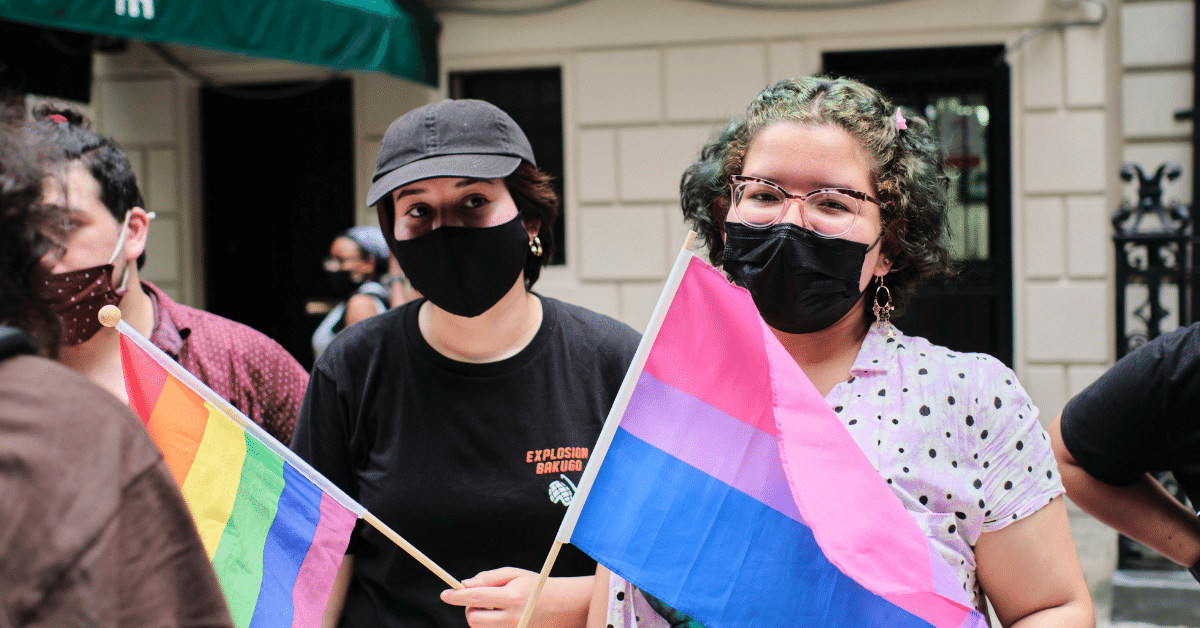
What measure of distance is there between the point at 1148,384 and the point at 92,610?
1.98m

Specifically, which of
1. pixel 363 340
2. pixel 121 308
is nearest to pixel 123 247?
pixel 121 308

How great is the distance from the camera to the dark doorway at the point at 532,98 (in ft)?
24.0

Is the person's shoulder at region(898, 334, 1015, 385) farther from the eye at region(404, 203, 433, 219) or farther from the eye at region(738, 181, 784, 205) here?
the eye at region(404, 203, 433, 219)

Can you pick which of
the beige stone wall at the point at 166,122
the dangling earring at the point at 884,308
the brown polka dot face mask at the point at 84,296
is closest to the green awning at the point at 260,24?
the beige stone wall at the point at 166,122

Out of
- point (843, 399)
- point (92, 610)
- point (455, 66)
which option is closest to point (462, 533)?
point (843, 399)

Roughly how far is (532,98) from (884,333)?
5.91 metres

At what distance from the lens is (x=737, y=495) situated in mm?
1528

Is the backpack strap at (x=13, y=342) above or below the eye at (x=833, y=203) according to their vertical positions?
below

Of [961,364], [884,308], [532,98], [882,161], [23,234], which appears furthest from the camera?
[532,98]

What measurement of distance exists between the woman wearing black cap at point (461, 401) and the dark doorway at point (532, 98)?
5227mm

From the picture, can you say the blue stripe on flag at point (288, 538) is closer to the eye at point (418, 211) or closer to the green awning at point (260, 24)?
the eye at point (418, 211)

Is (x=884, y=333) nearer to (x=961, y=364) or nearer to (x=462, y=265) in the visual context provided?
(x=961, y=364)

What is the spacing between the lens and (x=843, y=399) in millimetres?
1678

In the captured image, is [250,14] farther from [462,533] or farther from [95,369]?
[462,533]
